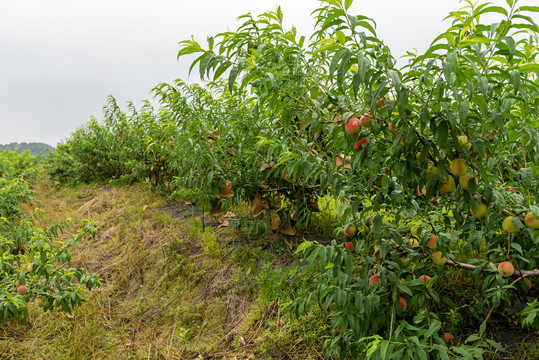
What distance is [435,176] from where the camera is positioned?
1.31 meters

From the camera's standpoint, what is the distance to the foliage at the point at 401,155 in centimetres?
116

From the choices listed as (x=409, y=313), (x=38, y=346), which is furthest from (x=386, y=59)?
(x=38, y=346)

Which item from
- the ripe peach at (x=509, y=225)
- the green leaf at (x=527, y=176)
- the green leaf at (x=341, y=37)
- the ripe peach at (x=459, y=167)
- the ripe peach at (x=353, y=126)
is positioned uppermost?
the green leaf at (x=341, y=37)

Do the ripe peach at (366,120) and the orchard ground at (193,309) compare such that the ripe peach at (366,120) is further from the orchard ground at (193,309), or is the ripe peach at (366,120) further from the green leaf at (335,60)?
the orchard ground at (193,309)

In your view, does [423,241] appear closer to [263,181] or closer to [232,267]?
[263,181]

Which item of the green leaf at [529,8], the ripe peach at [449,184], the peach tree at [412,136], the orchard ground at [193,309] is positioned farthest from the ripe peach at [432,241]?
the green leaf at [529,8]

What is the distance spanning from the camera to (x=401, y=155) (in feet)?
4.87

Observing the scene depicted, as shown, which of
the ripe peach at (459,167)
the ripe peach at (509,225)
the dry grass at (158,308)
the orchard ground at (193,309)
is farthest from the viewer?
the dry grass at (158,308)

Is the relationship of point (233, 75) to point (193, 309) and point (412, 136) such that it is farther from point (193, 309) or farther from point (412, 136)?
point (193, 309)

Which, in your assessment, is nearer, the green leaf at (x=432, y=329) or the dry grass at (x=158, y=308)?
the green leaf at (x=432, y=329)

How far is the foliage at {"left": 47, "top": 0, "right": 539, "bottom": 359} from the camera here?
3.82 feet

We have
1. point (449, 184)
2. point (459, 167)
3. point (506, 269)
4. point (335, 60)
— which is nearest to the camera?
point (335, 60)

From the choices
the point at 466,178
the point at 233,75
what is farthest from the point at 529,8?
the point at 233,75

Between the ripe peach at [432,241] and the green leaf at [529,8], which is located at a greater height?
the green leaf at [529,8]
